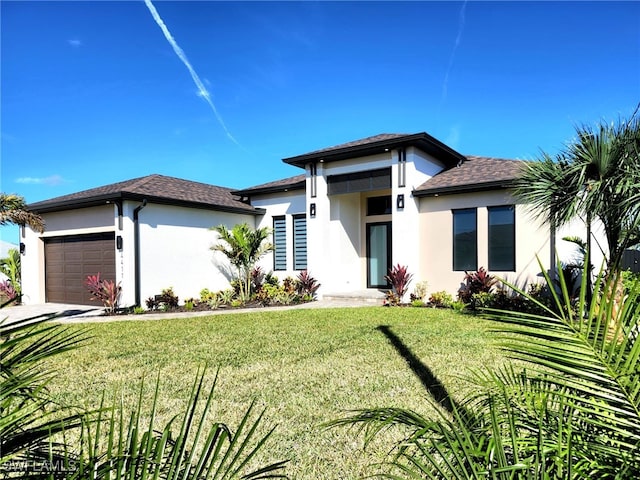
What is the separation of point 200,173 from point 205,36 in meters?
9.43

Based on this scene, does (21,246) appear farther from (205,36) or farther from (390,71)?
(390,71)

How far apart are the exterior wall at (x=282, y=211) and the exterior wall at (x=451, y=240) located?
5466mm

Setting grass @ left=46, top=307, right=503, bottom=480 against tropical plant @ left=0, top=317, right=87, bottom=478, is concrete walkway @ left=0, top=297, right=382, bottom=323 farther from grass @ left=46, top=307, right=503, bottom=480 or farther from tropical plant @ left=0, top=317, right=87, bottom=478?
tropical plant @ left=0, top=317, right=87, bottom=478

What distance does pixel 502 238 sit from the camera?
39.1 ft

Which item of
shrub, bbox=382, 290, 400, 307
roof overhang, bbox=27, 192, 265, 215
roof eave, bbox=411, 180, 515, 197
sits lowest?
shrub, bbox=382, 290, 400, 307

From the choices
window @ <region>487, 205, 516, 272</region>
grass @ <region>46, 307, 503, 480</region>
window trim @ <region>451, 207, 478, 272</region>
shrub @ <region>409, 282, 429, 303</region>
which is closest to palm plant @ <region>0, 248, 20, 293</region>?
grass @ <region>46, 307, 503, 480</region>

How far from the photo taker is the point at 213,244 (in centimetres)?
1528

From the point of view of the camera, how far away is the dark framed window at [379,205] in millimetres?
15680

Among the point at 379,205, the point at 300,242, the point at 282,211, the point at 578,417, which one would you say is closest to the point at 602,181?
the point at 578,417

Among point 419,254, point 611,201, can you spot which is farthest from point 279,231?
point 611,201

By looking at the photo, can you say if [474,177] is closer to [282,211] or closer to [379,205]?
[379,205]

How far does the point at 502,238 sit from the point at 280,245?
9044 mm

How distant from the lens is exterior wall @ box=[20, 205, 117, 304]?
43.8ft

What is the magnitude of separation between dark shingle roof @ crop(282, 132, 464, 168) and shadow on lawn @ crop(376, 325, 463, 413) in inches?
293
